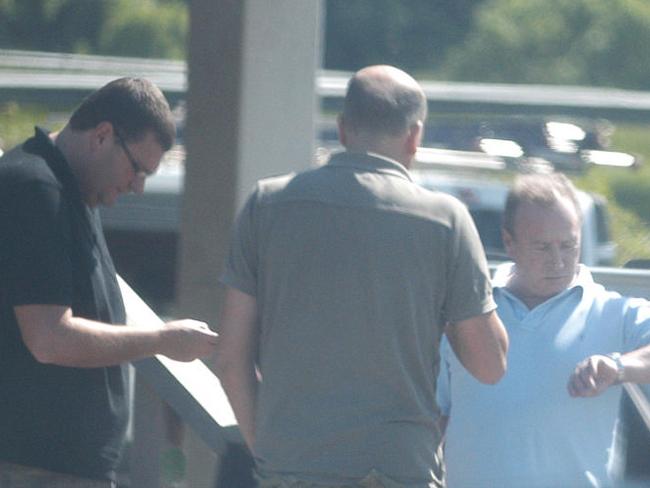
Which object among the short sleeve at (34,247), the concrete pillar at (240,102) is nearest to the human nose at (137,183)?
the short sleeve at (34,247)

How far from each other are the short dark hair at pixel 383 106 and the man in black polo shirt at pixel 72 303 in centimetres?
45

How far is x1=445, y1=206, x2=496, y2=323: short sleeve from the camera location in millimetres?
2904

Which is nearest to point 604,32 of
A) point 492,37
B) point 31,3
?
point 492,37

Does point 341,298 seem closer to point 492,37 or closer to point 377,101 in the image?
point 377,101

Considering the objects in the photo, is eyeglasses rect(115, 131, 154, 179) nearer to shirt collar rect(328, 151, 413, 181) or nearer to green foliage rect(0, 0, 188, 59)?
shirt collar rect(328, 151, 413, 181)

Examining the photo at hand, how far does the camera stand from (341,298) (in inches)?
114

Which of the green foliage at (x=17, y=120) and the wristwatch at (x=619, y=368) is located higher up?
the wristwatch at (x=619, y=368)

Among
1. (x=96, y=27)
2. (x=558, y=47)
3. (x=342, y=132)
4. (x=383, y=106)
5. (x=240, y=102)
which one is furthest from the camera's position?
(x=558, y=47)

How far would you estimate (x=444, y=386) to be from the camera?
11.1 ft

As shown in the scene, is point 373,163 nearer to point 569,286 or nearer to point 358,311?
point 358,311

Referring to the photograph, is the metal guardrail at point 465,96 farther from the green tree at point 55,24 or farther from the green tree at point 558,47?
the green tree at point 558,47

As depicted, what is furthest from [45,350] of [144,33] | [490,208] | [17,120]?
[144,33]

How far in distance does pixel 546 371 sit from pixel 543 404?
8 cm

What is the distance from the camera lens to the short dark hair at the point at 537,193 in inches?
135
